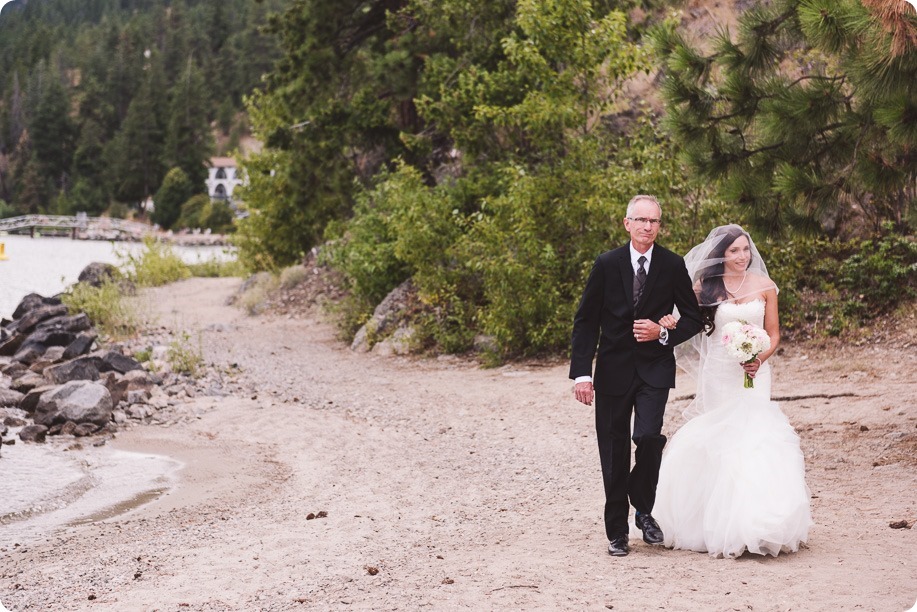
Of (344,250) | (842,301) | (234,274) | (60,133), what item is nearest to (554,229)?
(842,301)

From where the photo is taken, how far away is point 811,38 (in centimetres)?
732

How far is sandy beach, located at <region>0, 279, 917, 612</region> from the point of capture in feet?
19.3

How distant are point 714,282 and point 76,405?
9.79 meters

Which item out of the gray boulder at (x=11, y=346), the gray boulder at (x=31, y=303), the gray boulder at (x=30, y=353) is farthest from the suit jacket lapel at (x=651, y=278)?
the gray boulder at (x=31, y=303)

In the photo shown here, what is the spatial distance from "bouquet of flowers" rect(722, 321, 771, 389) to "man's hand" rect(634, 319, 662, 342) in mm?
624

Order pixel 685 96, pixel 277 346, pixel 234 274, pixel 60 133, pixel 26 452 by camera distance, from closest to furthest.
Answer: pixel 685 96 < pixel 26 452 < pixel 277 346 < pixel 234 274 < pixel 60 133

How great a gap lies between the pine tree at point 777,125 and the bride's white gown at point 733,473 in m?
2.16

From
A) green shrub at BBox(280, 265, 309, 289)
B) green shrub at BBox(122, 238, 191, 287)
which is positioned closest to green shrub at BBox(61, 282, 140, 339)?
green shrub at BBox(280, 265, 309, 289)

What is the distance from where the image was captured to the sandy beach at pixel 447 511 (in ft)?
19.3

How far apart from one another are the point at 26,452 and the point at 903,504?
9.81 meters

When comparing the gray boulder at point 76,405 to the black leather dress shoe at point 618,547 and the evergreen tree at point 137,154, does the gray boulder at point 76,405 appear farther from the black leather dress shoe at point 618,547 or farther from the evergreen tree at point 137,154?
the evergreen tree at point 137,154

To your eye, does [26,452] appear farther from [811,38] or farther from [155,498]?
[811,38]

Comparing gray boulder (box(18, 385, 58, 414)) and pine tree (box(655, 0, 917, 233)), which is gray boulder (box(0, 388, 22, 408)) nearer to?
gray boulder (box(18, 385, 58, 414))

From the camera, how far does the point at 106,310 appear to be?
24531 millimetres
